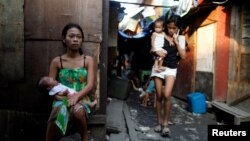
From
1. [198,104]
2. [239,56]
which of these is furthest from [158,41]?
[198,104]

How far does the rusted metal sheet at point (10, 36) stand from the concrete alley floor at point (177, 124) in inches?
96.6

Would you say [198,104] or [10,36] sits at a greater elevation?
[10,36]

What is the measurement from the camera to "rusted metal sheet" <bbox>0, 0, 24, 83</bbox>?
166 inches

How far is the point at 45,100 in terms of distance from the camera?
4.39 meters

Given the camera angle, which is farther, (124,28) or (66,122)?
(124,28)

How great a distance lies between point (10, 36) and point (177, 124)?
4121mm

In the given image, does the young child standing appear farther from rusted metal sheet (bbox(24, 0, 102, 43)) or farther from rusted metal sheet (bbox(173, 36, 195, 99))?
rusted metal sheet (bbox(173, 36, 195, 99))

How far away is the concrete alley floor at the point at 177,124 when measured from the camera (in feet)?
17.6

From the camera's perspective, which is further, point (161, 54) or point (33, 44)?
point (161, 54)

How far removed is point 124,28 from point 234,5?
26.5 ft

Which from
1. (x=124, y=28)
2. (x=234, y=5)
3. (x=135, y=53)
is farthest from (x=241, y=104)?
(x=135, y=53)

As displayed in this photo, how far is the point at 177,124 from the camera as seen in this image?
21.8ft

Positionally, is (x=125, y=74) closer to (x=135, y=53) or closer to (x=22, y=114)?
(x=135, y=53)

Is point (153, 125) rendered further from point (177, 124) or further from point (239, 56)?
point (239, 56)
